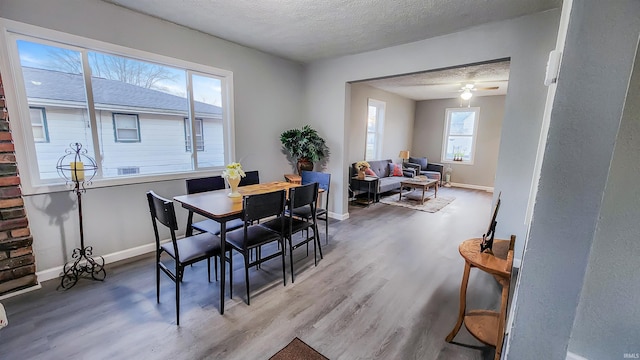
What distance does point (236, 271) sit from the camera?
2682mm

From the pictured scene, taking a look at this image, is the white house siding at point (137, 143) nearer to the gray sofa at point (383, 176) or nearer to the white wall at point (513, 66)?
the white wall at point (513, 66)

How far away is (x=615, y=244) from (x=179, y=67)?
4099mm

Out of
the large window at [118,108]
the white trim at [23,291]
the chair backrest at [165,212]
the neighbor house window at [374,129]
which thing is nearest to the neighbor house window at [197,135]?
the large window at [118,108]

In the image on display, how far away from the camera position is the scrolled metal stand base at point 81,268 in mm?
2415

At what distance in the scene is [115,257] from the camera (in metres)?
2.79

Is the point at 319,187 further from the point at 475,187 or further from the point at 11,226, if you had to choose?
the point at 475,187

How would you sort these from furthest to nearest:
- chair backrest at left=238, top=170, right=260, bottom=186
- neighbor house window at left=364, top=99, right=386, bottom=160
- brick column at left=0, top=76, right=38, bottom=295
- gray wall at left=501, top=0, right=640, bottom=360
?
neighbor house window at left=364, top=99, right=386, bottom=160
chair backrest at left=238, top=170, right=260, bottom=186
brick column at left=0, top=76, right=38, bottom=295
gray wall at left=501, top=0, right=640, bottom=360

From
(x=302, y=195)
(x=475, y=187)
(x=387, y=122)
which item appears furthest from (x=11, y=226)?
(x=475, y=187)

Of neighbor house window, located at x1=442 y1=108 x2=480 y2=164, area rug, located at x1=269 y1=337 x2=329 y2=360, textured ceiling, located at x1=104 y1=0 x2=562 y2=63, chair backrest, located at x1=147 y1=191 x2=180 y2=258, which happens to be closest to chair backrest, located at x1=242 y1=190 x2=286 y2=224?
chair backrest, located at x1=147 y1=191 x2=180 y2=258

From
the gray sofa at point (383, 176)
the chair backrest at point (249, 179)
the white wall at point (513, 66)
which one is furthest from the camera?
the gray sofa at point (383, 176)

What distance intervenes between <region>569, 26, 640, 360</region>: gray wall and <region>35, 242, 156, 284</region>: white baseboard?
3.78 m

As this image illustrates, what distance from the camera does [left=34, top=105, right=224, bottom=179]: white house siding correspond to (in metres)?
2.42

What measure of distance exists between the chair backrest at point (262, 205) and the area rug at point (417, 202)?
12.5 feet

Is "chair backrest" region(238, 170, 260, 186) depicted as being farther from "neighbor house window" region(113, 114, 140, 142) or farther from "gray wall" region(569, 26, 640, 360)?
"gray wall" region(569, 26, 640, 360)
